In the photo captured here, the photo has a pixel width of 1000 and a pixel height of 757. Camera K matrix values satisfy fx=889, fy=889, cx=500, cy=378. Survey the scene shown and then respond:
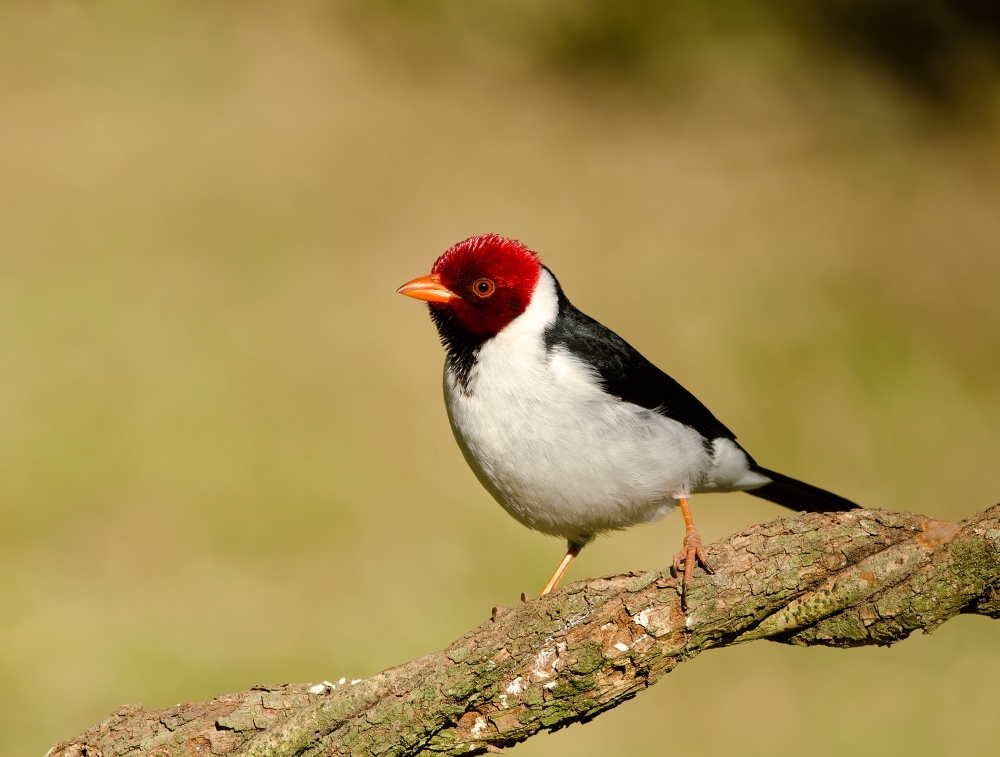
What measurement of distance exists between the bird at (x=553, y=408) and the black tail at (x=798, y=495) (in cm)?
7

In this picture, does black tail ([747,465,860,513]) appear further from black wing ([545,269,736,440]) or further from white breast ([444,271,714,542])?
white breast ([444,271,714,542])

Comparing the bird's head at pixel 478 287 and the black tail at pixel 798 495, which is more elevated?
the bird's head at pixel 478 287

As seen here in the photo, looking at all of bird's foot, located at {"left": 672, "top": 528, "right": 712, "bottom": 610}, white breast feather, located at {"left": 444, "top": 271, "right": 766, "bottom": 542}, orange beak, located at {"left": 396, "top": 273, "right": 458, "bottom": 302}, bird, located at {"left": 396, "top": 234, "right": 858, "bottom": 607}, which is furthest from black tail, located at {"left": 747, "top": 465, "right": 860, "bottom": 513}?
orange beak, located at {"left": 396, "top": 273, "right": 458, "bottom": 302}

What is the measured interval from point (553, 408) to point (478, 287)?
1.80ft

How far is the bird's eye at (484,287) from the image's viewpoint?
10.3 ft

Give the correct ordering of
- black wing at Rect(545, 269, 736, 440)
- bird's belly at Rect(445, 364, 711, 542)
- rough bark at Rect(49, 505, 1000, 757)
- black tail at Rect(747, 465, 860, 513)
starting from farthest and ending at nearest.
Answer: black tail at Rect(747, 465, 860, 513), black wing at Rect(545, 269, 736, 440), bird's belly at Rect(445, 364, 711, 542), rough bark at Rect(49, 505, 1000, 757)

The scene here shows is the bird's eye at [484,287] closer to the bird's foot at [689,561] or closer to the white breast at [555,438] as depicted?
the white breast at [555,438]

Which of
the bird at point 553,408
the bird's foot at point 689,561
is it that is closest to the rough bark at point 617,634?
the bird's foot at point 689,561

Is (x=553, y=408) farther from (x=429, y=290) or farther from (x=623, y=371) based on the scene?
(x=429, y=290)

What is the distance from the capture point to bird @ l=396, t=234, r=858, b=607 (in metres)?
2.91

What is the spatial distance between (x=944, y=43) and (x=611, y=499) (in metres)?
5.36

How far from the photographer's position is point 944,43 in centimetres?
651

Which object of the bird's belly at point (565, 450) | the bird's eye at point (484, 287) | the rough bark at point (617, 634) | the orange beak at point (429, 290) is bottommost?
the rough bark at point (617, 634)

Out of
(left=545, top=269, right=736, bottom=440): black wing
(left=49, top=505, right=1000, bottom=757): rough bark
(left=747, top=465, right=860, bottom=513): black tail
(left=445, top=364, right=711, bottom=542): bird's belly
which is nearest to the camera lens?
(left=49, top=505, right=1000, bottom=757): rough bark
